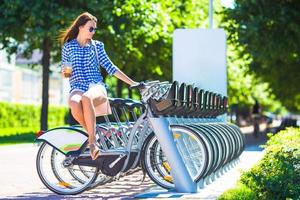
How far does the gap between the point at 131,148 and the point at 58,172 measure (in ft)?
3.27

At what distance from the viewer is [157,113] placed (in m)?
8.82

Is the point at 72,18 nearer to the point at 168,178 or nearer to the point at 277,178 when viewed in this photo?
the point at 168,178

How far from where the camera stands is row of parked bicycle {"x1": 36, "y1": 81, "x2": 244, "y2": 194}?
28.9 ft

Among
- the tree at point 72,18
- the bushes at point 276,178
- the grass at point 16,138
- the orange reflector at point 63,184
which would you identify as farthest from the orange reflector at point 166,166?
the tree at point 72,18

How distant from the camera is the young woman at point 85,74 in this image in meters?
8.49

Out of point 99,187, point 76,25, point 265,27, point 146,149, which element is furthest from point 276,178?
point 265,27

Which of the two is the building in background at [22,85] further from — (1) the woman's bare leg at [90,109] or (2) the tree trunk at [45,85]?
(1) the woman's bare leg at [90,109]

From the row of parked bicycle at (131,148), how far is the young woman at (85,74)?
0.26 meters

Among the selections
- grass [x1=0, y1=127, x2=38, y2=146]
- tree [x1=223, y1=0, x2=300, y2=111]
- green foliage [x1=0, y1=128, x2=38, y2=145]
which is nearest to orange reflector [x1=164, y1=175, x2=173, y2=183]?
grass [x1=0, y1=127, x2=38, y2=146]

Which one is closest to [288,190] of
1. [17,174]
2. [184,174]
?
[184,174]

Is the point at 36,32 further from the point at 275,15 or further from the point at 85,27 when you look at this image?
the point at 85,27

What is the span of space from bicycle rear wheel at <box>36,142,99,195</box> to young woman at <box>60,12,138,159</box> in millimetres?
576

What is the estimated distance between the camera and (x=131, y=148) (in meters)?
8.93

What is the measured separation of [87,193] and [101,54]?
1.77 metres
